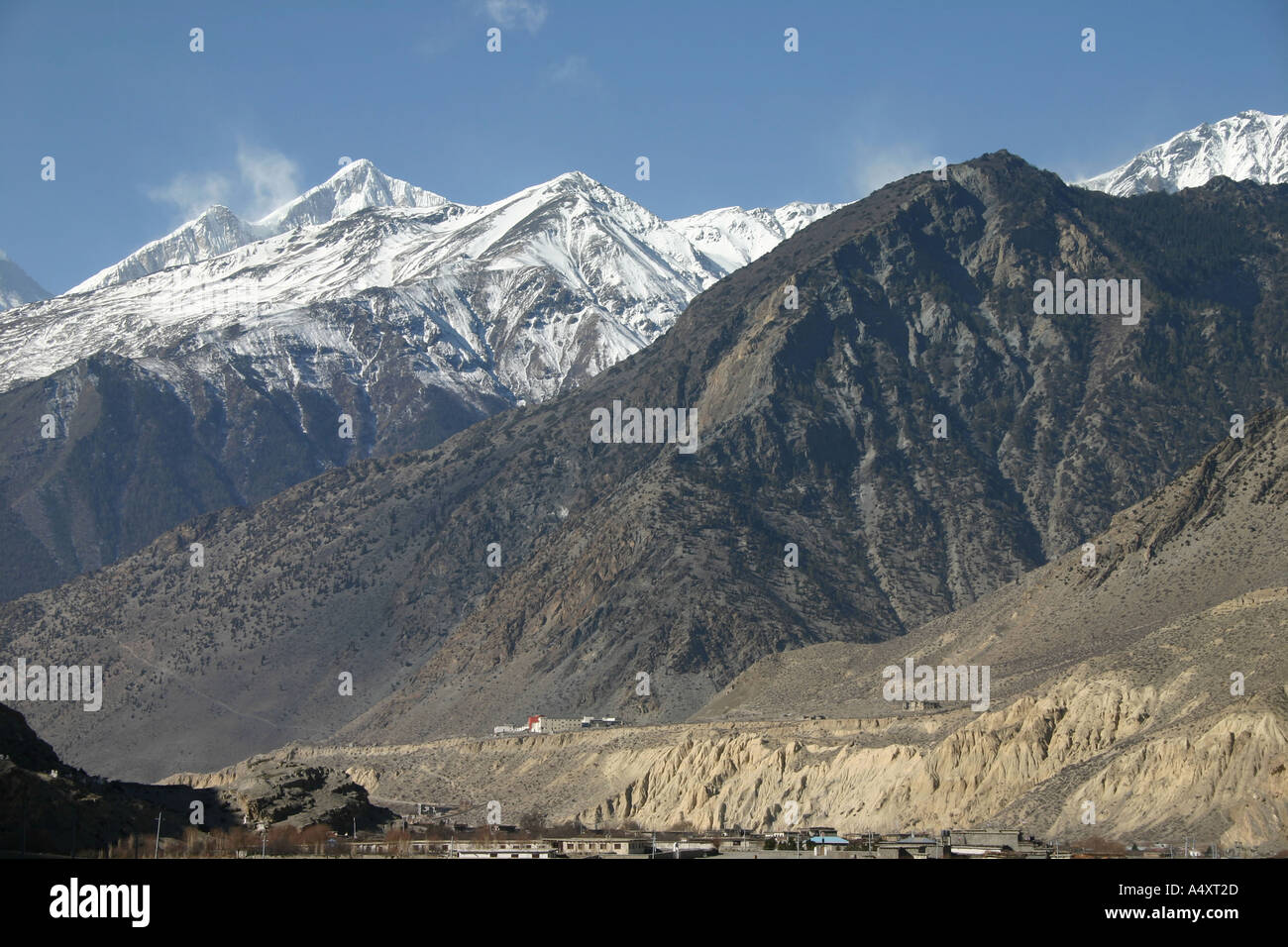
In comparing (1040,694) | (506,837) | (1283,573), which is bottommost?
(506,837)

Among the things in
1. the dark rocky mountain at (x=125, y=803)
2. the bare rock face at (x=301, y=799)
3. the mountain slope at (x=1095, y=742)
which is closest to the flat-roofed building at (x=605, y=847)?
the dark rocky mountain at (x=125, y=803)
